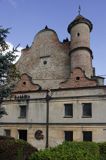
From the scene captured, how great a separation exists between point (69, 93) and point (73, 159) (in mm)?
20047

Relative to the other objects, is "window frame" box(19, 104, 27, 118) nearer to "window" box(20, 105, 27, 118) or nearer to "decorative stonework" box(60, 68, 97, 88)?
"window" box(20, 105, 27, 118)

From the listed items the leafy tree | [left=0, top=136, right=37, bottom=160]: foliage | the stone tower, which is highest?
the stone tower

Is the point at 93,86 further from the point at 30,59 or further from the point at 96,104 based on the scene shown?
the point at 30,59

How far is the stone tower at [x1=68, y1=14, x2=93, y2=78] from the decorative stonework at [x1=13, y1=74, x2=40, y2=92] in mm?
4881

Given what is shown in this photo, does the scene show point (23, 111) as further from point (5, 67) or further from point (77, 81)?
point (5, 67)

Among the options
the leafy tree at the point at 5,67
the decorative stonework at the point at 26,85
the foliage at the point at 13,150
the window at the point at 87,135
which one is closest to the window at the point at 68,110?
the window at the point at 87,135

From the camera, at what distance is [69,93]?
2911cm

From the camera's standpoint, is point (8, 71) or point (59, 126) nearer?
point (8, 71)

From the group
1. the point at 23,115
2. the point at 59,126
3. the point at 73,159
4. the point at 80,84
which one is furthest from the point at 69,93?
the point at 73,159

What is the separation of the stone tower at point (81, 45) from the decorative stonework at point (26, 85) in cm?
488

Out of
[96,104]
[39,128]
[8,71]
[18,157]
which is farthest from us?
[39,128]

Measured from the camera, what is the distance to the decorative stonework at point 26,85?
3175 cm

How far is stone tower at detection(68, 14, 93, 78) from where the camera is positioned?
31.8 meters

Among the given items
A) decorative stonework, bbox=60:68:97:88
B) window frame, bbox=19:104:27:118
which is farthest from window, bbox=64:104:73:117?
window frame, bbox=19:104:27:118
